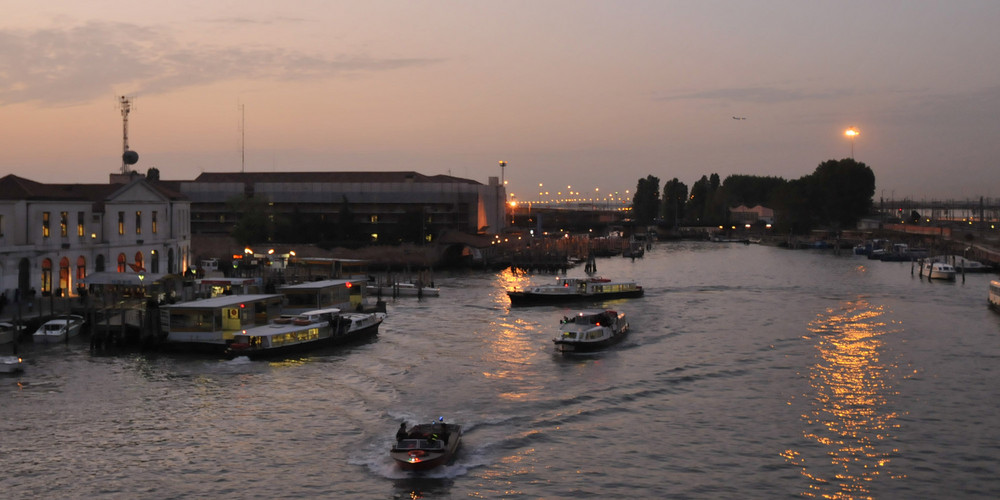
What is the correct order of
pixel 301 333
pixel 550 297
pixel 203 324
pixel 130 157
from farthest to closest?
pixel 130 157 → pixel 550 297 → pixel 301 333 → pixel 203 324

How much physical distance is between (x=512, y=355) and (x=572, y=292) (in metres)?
18.1

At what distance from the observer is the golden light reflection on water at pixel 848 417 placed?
19.6 meters

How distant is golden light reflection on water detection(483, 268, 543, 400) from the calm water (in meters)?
0.12

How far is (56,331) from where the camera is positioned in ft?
108

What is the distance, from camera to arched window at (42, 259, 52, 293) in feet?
124

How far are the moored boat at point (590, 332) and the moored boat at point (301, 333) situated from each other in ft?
24.1

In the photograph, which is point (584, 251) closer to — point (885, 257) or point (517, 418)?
point (885, 257)

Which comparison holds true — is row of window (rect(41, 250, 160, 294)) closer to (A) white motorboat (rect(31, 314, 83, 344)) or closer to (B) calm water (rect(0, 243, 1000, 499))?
(A) white motorboat (rect(31, 314, 83, 344))

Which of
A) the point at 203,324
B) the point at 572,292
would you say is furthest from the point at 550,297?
the point at 203,324

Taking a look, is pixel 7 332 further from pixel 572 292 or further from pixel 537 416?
pixel 572 292

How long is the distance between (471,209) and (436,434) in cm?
7568

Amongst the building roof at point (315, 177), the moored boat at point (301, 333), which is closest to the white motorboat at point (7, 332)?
the moored boat at point (301, 333)

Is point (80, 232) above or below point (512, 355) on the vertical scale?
above

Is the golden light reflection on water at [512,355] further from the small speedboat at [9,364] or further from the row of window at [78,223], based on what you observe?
the row of window at [78,223]
